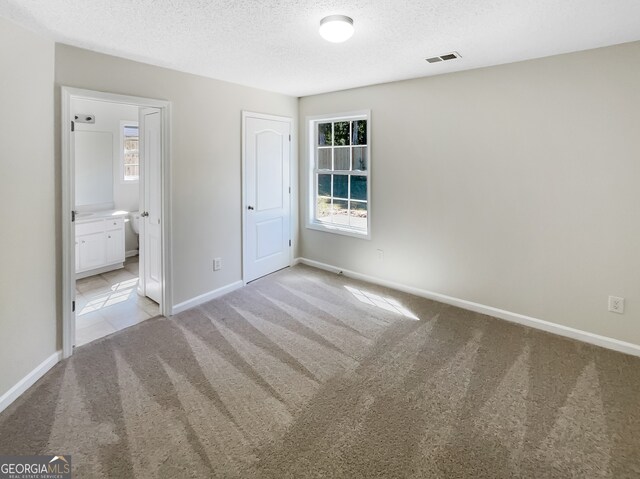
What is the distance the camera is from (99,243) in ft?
15.7

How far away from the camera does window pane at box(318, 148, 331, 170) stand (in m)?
4.86

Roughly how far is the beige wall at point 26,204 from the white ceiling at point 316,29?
0.25 m

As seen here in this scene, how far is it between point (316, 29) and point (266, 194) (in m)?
2.45

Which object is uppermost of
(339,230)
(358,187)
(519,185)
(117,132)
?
(117,132)

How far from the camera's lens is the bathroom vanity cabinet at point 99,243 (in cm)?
461

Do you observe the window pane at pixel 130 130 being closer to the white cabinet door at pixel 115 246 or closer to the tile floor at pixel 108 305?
the white cabinet door at pixel 115 246

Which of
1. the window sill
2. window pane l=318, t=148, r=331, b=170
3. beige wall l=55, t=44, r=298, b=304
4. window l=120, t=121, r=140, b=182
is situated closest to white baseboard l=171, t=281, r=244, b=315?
beige wall l=55, t=44, r=298, b=304

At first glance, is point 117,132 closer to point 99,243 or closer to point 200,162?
point 99,243

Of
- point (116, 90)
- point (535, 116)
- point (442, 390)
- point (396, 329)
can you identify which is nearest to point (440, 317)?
point (396, 329)

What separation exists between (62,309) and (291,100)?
3614 millimetres

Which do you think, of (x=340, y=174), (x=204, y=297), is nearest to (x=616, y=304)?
(x=340, y=174)

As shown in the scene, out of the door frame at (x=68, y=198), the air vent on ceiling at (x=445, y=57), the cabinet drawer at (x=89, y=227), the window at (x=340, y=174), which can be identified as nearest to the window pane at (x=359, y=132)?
the window at (x=340, y=174)

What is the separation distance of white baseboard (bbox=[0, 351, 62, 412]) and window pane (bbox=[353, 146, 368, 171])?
11.7 feet

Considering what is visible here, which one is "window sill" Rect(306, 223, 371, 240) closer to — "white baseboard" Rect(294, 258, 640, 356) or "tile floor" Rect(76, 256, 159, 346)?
"white baseboard" Rect(294, 258, 640, 356)
